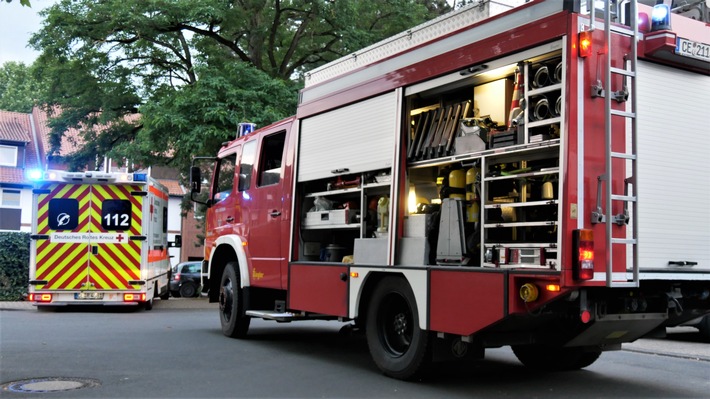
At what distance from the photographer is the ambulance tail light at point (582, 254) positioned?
5.55 m

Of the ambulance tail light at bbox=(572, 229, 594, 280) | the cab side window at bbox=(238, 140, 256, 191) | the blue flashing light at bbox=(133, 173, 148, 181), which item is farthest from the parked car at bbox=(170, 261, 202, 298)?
the ambulance tail light at bbox=(572, 229, 594, 280)

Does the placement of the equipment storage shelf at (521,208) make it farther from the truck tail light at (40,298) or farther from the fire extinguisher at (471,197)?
the truck tail light at (40,298)

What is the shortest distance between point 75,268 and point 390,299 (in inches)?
395

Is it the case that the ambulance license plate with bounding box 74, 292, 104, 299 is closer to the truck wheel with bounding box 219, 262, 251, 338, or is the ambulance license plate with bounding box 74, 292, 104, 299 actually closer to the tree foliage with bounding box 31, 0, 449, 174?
the tree foliage with bounding box 31, 0, 449, 174

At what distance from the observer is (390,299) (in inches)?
299

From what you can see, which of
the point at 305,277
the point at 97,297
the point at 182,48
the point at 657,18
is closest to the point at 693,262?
the point at 657,18

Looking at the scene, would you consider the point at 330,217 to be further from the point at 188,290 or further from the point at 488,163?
the point at 188,290

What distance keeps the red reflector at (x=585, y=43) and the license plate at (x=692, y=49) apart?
0.93 m

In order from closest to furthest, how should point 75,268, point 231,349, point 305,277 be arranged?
1. point 305,277
2. point 231,349
3. point 75,268

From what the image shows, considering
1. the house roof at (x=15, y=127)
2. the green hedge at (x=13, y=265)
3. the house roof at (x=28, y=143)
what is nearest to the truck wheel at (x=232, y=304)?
the green hedge at (x=13, y=265)

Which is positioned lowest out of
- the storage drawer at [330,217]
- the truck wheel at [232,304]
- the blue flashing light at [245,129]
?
the truck wheel at [232,304]

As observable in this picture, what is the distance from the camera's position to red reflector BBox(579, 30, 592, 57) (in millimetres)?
5785

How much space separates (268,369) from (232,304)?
2.89m

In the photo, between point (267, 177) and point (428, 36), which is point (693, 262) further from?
point (267, 177)
